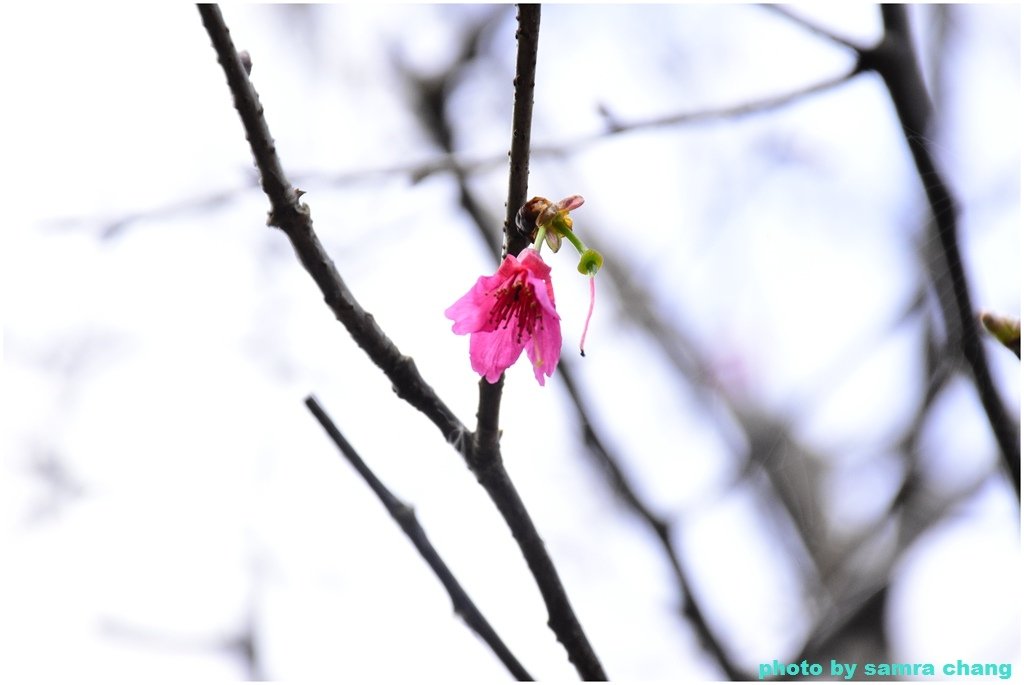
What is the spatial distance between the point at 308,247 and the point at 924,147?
4.24 feet

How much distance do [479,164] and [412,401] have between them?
1662 mm

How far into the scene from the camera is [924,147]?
1.59 m

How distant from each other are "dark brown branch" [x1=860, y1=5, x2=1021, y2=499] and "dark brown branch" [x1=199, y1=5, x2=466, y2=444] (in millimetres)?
1149

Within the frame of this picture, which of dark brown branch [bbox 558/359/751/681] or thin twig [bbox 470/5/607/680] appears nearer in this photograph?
thin twig [bbox 470/5/607/680]

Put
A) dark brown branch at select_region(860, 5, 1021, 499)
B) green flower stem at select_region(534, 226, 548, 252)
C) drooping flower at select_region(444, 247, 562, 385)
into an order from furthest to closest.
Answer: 1. dark brown branch at select_region(860, 5, 1021, 499)
2. drooping flower at select_region(444, 247, 562, 385)
3. green flower stem at select_region(534, 226, 548, 252)

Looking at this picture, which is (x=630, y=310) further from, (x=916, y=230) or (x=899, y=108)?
(x=899, y=108)

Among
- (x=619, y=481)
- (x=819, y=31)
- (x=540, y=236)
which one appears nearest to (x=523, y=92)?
(x=540, y=236)

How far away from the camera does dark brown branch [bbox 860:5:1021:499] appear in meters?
1.58

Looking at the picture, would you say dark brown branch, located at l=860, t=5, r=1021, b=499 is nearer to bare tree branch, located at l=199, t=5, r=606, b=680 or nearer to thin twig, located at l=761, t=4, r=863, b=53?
thin twig, located at l=761, t=4, r=863, b=53

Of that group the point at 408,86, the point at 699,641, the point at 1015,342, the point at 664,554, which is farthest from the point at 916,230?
the point at 408,86

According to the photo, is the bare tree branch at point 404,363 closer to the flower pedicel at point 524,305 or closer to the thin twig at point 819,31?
the flower pedicel at point 524,305

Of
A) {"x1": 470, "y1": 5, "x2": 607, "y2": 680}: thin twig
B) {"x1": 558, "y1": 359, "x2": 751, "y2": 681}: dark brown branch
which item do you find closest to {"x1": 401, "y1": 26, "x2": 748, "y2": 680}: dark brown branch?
{"x1": 558, "y1": 359, "x2": 751, "y2": 681}: dark brown branch

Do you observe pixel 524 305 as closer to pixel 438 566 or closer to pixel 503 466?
pixel 503 466

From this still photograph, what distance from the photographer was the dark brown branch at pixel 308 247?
904 millimetres
